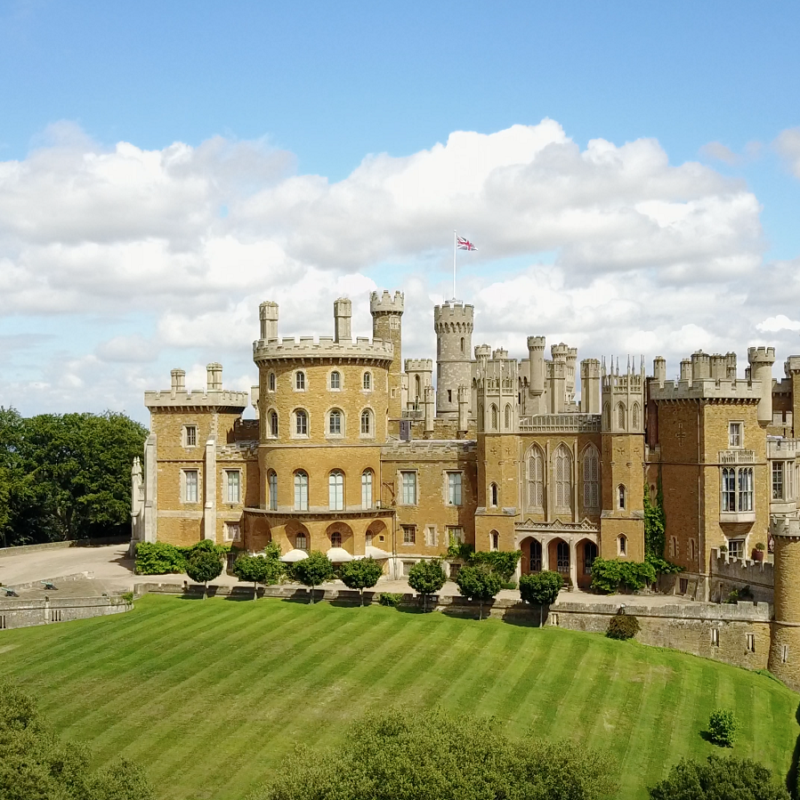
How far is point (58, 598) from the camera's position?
5184 cm

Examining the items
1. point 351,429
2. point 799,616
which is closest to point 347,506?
point 351,429

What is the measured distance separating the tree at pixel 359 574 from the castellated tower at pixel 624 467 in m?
11.9

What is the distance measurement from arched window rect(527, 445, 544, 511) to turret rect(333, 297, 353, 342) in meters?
12.2

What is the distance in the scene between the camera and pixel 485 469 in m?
56.3

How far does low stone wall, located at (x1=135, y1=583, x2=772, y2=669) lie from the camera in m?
46.8

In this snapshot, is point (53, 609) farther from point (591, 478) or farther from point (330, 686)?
point (591, 478)

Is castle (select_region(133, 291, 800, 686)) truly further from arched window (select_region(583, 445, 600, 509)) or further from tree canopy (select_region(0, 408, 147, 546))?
tree canopy (select_region(0, 408, 147, 546))

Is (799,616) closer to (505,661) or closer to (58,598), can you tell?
(505,661)

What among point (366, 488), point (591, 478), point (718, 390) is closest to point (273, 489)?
point (366, 488)

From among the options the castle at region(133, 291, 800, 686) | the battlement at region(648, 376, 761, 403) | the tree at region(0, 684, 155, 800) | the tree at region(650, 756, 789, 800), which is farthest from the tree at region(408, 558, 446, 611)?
the tree at region(0, 684, 155, 800)

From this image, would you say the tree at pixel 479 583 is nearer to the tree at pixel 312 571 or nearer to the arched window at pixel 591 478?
the tree at pixel 312 571

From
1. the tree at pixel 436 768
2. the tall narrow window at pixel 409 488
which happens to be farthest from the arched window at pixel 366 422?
the tree at pixel 436 768

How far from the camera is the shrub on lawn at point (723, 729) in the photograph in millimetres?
39656

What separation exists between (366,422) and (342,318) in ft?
19.7
